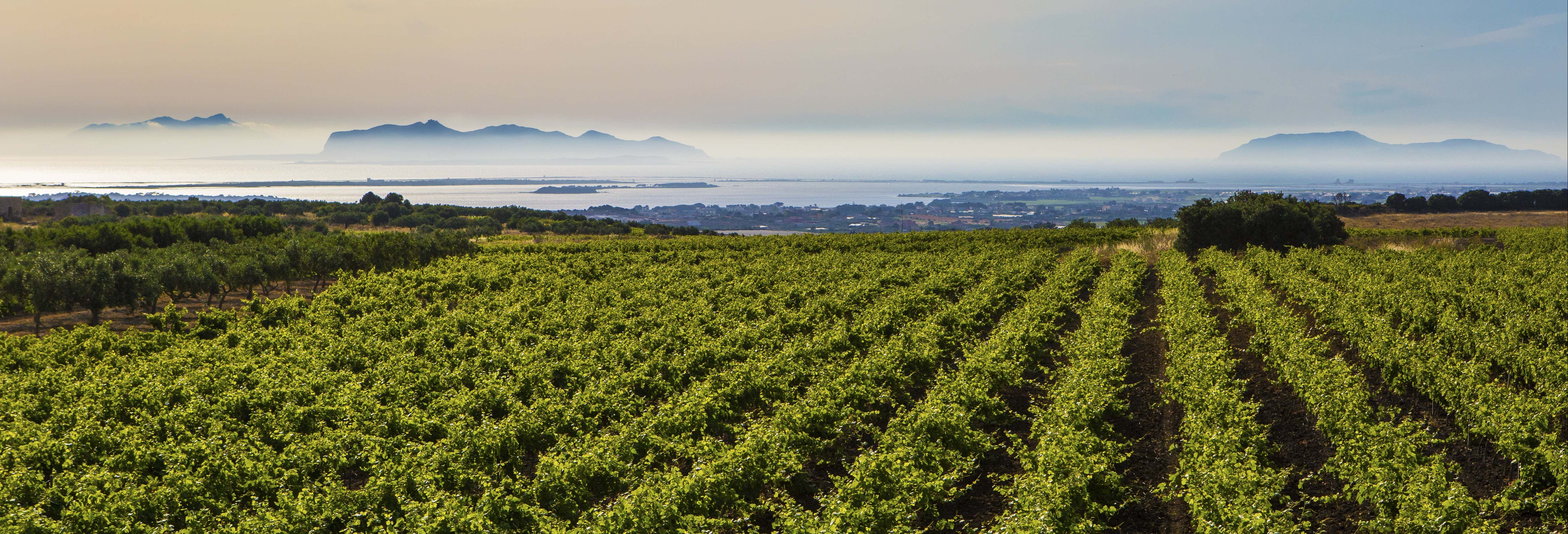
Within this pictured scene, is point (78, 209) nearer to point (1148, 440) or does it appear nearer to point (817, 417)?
point (817, 417)

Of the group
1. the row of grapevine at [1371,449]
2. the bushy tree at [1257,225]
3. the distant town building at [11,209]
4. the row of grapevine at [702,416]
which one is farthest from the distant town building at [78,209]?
the row of grapevine at [1371,449]

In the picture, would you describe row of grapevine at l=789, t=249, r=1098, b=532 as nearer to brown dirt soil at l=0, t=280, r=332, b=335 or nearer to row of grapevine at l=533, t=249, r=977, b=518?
row of grapevine at l=533, t=249, r=977, b=518

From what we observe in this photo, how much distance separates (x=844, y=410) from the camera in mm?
10953

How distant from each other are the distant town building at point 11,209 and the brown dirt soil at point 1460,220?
383 feet

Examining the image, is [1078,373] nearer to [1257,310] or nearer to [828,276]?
[1257,310]

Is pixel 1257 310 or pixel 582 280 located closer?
pixel 1257 310

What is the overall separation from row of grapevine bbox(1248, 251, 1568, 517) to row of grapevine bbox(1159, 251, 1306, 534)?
2382 millimetres

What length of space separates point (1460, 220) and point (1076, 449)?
72.2m

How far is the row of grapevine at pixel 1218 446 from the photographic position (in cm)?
740

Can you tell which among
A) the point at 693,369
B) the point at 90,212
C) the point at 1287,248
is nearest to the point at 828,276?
the point at 693,369

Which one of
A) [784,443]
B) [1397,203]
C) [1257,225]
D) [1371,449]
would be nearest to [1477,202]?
[1397,203]

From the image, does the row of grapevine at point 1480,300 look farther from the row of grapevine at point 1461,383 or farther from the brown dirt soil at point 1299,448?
the brown dirt soil at point 1299,448

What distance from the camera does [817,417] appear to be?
10.8m

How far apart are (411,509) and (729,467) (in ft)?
11.1
